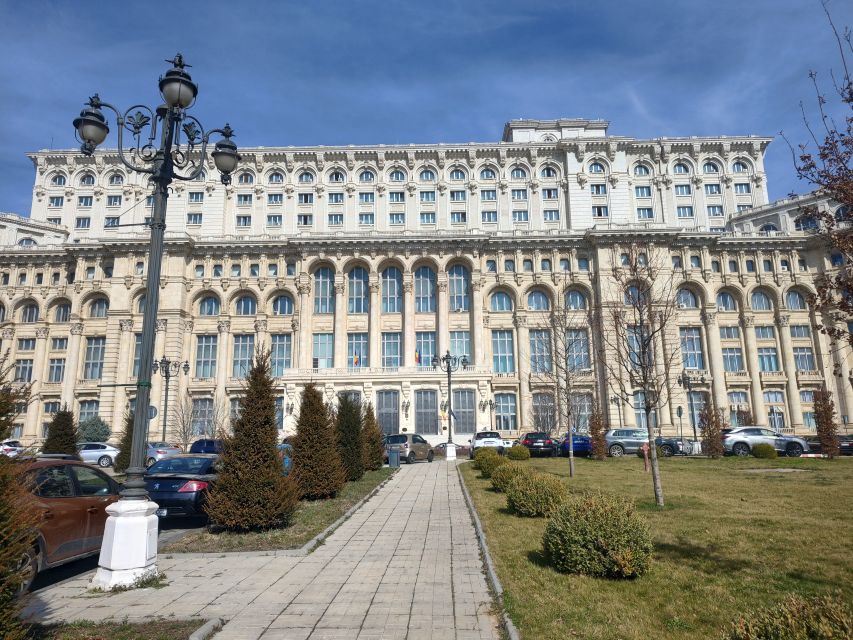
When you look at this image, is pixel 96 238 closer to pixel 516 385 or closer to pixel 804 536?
pixel 516 385

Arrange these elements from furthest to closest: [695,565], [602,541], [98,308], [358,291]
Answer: [98,308]
[358,291]
[695,565]
[602,541]

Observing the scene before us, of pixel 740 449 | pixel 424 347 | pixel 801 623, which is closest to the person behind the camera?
pixel 801 623

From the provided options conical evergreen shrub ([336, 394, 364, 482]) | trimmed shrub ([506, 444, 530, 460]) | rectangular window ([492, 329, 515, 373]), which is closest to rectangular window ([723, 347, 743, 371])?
rectangular window ([492, 329, 515, 373])

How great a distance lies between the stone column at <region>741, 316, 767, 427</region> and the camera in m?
50.7

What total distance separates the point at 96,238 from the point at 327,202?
78.9ft

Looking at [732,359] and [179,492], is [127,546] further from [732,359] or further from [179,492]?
[732,359]

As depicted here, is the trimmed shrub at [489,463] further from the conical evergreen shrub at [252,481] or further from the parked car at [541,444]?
the parked car at [541,444]

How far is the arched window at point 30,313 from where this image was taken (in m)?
54.6

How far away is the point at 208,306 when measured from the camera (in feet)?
175

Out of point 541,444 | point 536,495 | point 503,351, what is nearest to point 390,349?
point 503,351

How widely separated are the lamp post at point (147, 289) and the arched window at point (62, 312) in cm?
5351

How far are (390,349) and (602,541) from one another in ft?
146

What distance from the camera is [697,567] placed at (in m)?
7.77

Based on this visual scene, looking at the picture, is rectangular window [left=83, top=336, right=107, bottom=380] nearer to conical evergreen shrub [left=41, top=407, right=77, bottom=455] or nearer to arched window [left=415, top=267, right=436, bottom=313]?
conical evergreen shrub [left=41, top=407, right=77, bottom=455]
